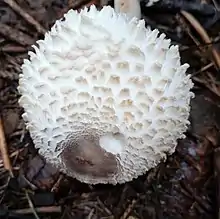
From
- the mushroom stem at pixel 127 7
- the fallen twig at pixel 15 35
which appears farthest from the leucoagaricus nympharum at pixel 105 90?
the fallen twig at pixel 15 35

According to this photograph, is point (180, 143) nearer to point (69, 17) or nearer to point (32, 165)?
point (32, 165)

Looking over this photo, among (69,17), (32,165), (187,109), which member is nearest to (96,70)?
(69,17)

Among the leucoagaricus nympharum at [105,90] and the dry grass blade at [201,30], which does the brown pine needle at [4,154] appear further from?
the dry grass blade at [201,30]

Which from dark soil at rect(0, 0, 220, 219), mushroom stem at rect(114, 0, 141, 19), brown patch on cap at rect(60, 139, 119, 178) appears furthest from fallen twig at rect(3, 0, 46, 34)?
brown patch on cap at rect(60, 139, 119, 178)

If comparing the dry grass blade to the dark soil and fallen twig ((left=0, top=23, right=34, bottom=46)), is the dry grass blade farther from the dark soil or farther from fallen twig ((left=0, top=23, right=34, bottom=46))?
fallen twig ((left=0, top=23, right=34, bottom=46))

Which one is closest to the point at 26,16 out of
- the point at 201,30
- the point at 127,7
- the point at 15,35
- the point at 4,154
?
the point at 15,35
